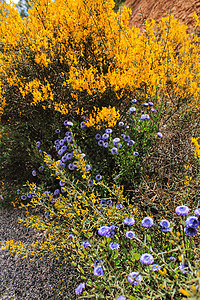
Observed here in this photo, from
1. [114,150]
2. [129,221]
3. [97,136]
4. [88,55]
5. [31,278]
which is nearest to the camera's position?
[129,221]

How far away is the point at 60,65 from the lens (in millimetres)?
3184

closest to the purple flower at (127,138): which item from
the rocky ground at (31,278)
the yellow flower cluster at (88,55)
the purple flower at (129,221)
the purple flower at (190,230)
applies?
the yellow flower cluster at (88,55)

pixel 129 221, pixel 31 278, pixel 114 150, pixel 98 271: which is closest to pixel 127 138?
pixel 114 150

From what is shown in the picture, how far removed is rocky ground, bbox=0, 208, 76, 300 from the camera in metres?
1.94

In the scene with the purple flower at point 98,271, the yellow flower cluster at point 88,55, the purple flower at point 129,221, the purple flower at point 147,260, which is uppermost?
the yellow flower cluster at point 88,55

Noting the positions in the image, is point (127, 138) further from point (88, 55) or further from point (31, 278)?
point (31, 278)

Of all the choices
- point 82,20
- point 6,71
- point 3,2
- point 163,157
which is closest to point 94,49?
point 82,20

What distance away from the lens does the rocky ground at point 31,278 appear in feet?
6.37

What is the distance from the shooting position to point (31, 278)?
2.16 metres

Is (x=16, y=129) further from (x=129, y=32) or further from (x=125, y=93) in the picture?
(x=129, y=32)

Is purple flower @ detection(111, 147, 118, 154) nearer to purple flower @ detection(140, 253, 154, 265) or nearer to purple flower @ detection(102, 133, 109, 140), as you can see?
purple flower @ detection(102, 133, 109, 140)

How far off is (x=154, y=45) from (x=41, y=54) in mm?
1699

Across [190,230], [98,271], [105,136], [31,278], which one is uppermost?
[105,136]

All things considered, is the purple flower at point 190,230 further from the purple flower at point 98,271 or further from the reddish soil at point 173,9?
the reddish soil at point 173,9
